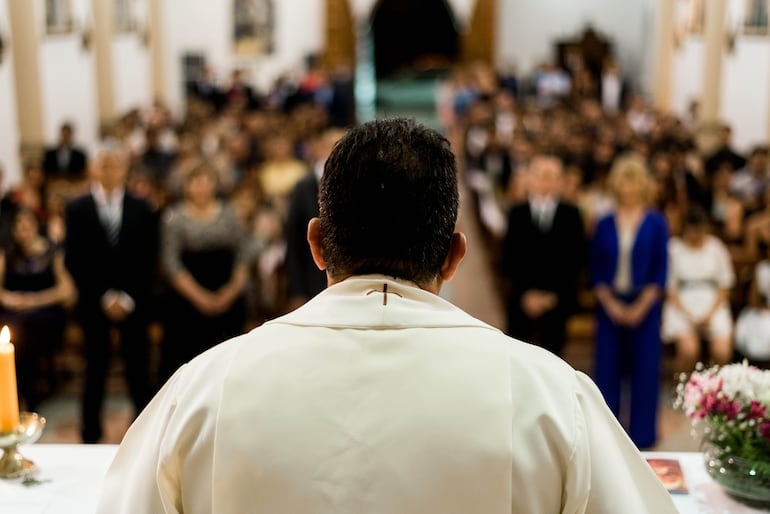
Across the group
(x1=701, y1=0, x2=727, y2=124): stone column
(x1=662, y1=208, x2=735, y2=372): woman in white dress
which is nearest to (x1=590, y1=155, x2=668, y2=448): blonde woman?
(x1=662, y1=208, x2=735, y2=372): woman in white dress

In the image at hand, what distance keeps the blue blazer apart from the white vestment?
4053 mm

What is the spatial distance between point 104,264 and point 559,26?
795 inches

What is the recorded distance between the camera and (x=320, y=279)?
19.8ft

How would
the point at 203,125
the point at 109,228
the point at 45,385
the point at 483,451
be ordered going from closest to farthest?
the point at 483,451 → the point at 109,228 → the point at 45,385 → the point at 203,125

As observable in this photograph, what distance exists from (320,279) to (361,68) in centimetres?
2036

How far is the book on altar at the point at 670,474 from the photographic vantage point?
7.98 feet

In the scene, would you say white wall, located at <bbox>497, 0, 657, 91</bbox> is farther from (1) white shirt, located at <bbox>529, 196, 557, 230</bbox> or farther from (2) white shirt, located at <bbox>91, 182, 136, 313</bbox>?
(2) white shirt, located at <bbox>91, 182, 136, 313</bbox>

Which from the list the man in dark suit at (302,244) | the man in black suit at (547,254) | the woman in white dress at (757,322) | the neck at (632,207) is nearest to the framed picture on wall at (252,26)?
the man in dark suit at (302,244)

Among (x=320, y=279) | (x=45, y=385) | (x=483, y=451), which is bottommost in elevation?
(x=45, y=385)

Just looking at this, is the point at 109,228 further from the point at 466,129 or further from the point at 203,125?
the point at 466,129

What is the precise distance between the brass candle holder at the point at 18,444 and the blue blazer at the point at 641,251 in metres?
3.67

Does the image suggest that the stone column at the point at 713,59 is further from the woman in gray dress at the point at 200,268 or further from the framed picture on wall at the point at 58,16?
the woman in gray dress at the point at 200,268

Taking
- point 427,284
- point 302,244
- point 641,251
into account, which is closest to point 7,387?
point 427,284

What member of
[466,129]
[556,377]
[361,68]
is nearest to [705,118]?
[466,129]
